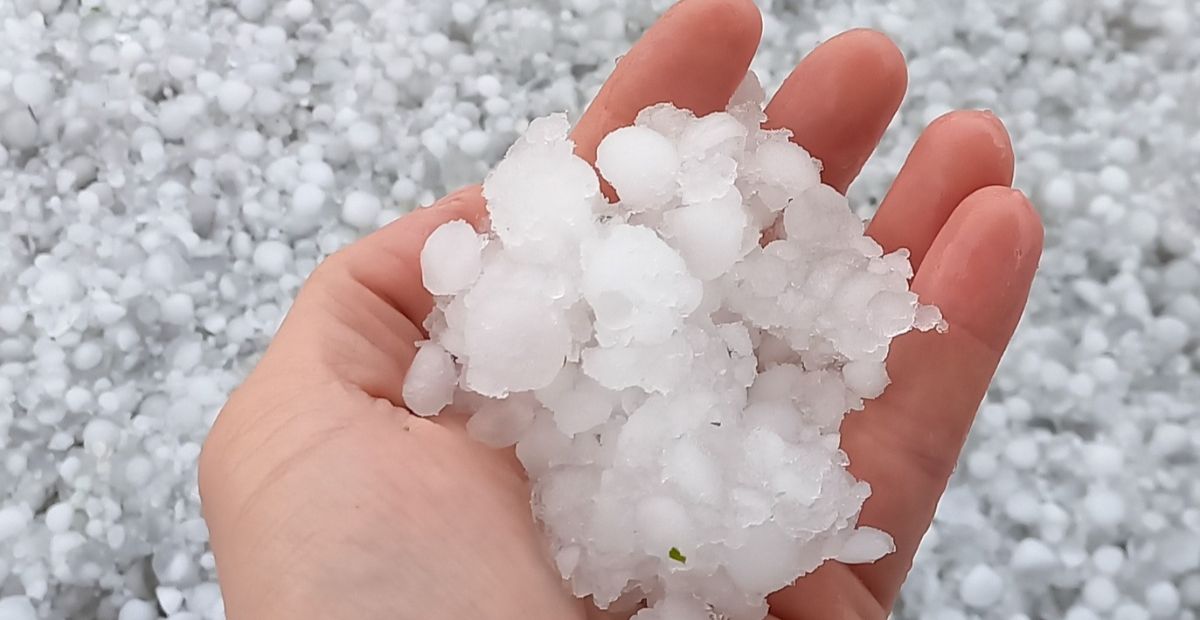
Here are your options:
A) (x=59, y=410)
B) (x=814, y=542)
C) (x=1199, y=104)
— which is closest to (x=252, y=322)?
(x=59, y=410)

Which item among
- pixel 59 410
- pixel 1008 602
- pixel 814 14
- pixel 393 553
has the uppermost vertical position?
pixel 393 553

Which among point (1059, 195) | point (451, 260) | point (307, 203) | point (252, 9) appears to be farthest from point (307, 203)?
point (1059, 195)

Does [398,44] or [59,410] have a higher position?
[398,44]

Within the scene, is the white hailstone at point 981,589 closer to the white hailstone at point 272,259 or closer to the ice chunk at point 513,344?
the ice chunk at point 513,344

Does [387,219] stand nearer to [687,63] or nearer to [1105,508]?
[687,63]

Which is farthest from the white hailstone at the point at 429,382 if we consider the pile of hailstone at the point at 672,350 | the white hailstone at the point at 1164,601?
the white hailstone at the point at 1164,601

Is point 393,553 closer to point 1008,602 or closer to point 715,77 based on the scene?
point 715,77

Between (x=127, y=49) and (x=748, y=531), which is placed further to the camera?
(x=127, y=49)
